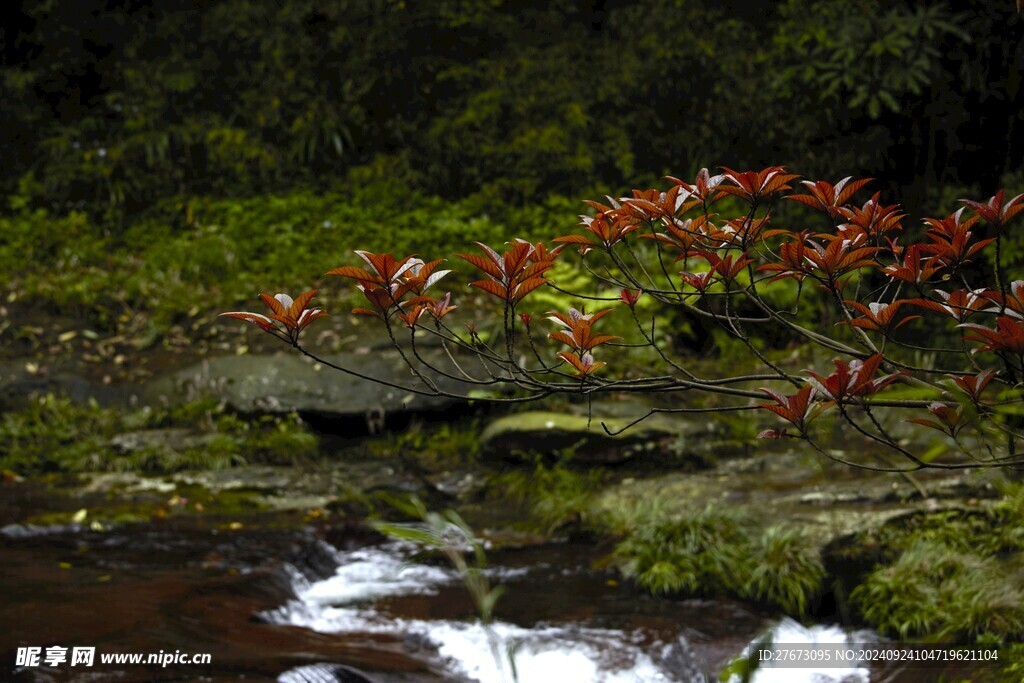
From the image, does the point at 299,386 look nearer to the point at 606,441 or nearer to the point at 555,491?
the point at 555,491

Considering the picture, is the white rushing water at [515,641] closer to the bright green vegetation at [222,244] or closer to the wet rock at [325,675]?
the wet rock at [325,675]

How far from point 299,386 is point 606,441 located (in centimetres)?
279

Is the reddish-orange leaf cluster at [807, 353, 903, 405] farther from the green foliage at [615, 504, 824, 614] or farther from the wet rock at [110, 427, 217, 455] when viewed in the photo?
the wet rock at [110, 427, 217, 455]

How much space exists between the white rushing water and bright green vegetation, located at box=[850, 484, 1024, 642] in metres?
0.32

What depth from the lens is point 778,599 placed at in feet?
14.1

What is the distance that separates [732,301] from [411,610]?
467 cm

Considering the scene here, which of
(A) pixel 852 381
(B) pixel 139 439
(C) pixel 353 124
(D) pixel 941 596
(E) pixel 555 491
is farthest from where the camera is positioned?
(C) pixel 353 124

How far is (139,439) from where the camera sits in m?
6.92

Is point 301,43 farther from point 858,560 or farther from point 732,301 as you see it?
point 858,560

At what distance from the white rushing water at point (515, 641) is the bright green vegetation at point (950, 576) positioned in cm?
32

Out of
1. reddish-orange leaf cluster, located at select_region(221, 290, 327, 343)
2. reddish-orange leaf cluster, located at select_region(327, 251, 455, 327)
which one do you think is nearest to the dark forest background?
reddish-orange leaf cluster, located at select_region(221, 290, 327, 343)

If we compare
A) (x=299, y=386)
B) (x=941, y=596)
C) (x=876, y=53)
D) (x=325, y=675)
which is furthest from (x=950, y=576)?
(x=299, y=386)

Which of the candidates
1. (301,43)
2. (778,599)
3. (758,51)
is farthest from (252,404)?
(758,51)

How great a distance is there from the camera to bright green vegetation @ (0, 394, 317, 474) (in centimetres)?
663
